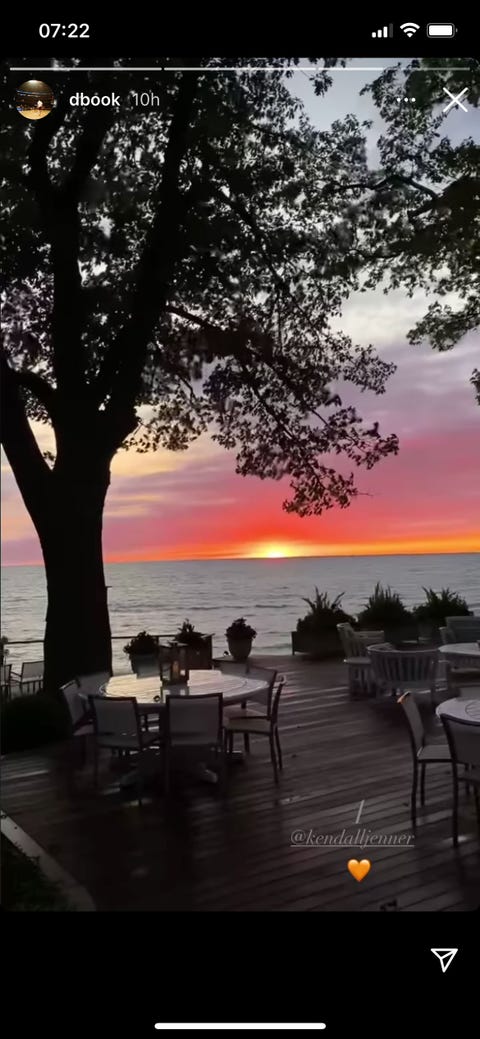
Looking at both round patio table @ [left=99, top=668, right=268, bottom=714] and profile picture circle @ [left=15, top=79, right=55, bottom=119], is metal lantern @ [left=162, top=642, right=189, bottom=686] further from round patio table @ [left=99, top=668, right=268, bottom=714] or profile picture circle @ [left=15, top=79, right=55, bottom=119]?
profile picture circle @ [left=15, top=79, right=55, bottom=119]

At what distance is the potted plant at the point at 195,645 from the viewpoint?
17.4 ft

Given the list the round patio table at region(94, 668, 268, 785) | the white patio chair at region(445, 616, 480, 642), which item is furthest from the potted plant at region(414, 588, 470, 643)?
the round patio table at region(94, 668, 268, 785)

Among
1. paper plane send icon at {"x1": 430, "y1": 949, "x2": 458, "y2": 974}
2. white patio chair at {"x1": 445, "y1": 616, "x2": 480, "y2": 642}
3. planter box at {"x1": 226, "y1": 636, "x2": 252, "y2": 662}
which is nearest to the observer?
paper plane send icon at {"x1": 430, "y1": 949, "x2": 458, "y2": 974}

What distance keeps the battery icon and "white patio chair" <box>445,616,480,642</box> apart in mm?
2442

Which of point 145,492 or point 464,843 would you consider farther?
point 464,843

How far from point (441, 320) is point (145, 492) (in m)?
1.20

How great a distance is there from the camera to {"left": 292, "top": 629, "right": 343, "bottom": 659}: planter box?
33.6ft

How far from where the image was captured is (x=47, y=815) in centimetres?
452

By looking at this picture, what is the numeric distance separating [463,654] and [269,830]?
1519 mm

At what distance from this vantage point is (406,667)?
663 centimetres

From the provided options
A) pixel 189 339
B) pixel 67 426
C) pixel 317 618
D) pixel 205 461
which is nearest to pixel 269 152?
pixel 189 339

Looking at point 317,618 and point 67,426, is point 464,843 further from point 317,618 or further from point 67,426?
point 317,618

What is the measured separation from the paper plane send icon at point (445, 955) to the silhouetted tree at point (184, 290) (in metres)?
1.62

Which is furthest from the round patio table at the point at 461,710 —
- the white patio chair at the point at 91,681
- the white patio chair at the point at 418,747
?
the white patio chair at the point at 91,681
